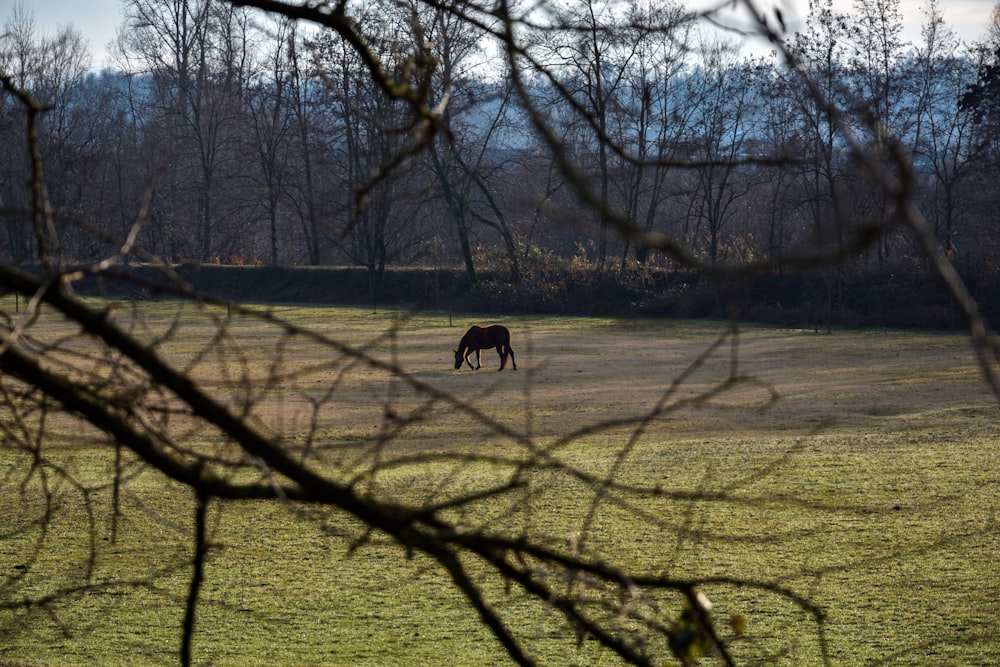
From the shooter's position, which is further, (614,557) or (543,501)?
(543,501)

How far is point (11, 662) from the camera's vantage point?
5.28 metres

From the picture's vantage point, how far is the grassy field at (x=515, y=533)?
78.7 inches

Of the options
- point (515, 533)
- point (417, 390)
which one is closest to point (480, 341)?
point (515, 533)

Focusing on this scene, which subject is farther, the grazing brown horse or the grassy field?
the grazing brown horse

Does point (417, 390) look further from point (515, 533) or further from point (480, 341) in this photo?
point (480, 341)

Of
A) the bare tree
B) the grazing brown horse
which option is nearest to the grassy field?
the bare tree

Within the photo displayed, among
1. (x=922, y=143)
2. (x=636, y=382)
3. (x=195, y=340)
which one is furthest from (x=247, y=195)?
(x=636, y=382)

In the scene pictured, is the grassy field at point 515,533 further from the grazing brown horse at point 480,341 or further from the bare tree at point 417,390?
the grazing brown horse at point 480,341

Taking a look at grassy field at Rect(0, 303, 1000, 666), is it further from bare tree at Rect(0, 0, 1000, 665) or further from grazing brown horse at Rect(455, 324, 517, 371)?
grazing brown horse at Rect(455, 324, 517, 371)

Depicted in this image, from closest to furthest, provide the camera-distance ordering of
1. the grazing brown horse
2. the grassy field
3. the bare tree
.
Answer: the bare tree → the grassy field → the grazing brown horse

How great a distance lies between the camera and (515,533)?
→ 707cm

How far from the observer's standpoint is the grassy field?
6.56ft

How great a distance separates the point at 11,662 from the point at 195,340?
70.2 feet

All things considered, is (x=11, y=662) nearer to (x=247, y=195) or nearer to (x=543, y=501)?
(x=543, y=501)
